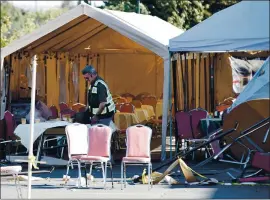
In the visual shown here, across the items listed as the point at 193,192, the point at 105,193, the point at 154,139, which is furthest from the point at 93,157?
the point at 154,139

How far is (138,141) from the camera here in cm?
1212

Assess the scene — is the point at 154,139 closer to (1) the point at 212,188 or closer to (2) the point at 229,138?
(2) the point at 229,138

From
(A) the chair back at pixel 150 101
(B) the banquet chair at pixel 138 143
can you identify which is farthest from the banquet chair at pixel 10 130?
(A) the chair back at pixel 150 101

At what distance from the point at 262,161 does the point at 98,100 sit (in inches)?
139

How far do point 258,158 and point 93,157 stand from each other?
101 inches

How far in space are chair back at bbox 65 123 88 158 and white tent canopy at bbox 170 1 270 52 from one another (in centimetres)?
274

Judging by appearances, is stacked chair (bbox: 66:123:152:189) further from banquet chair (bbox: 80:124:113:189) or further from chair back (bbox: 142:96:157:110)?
chair back (bbox: 142:96:157:110)

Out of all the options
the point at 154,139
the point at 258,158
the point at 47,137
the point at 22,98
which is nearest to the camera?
the point at 258,158

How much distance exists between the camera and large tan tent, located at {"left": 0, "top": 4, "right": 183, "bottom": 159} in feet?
53.0

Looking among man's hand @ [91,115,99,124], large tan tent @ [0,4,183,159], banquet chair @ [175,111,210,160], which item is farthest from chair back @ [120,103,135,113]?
man's hand @ [91,115,99,124]

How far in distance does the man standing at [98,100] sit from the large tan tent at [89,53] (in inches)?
52.1

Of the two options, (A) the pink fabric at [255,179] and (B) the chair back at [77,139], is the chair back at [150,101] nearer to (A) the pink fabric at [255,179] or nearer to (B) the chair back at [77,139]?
(B) the chair back at [77,139]

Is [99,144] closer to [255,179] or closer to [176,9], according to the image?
[255,179]

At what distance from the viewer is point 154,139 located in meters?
20.1
